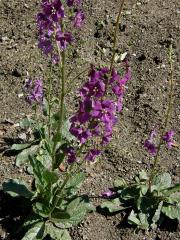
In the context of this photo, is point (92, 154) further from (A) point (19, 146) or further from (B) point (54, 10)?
(A) point (19, 146)

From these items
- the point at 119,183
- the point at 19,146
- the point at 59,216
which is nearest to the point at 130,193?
the point at 119,183

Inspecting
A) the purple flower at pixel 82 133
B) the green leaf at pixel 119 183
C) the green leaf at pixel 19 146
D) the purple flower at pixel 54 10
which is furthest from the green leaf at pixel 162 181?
the purple flower at pixel 54 10

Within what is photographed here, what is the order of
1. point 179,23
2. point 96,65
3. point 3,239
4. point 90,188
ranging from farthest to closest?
point 179,23 → point 96,65 → point 90,188 → point 3,239

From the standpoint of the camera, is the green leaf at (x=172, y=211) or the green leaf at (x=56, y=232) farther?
the green leaf at (x=172, y=211)

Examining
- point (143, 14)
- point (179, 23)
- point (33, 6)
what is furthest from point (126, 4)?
point (33, 6)

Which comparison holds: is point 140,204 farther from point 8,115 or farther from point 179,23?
point 179,23

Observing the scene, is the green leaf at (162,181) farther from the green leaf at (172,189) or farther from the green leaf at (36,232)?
the green leaf at (36,232)

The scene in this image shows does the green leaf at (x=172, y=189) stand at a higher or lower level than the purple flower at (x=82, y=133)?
lower
